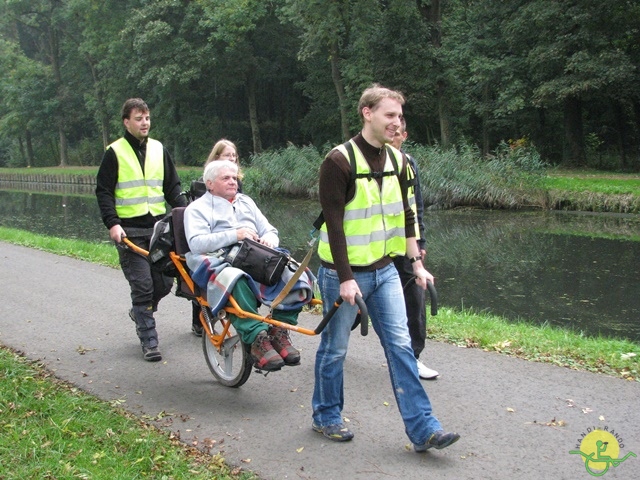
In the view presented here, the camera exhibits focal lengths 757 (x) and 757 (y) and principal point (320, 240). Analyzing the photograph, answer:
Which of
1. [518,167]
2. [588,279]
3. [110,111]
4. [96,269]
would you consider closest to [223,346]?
[96,269]

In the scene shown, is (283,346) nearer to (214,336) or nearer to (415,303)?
(214,336)

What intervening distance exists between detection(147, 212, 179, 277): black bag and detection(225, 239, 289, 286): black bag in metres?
0.96

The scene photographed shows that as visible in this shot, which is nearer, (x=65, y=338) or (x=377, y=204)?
(x=377, y=204)

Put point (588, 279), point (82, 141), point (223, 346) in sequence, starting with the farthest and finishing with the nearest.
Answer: point (82, 141) → point (588, 279) → point (223, 346)

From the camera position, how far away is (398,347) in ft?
15.1

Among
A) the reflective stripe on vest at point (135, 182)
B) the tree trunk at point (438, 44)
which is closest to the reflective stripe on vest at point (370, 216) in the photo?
the reflective stripe on vest at point (135, 182)

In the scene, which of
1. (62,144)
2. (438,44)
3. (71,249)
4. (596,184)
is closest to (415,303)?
(71,249)

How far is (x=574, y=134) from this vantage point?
34.5m

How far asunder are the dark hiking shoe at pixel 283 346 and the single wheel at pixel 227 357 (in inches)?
10.3

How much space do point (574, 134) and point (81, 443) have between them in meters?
33.1

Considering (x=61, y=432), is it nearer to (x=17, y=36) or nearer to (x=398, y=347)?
(x=398, y=347)

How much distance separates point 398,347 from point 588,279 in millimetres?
10400

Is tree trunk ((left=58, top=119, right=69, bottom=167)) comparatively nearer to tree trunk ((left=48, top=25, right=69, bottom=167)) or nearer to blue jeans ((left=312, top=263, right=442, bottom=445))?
tree trunk ((left=48, top=25, right=69, bottom=167))

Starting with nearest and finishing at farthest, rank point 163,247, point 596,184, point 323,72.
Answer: point 163,247
point 596,184
point 323,72
